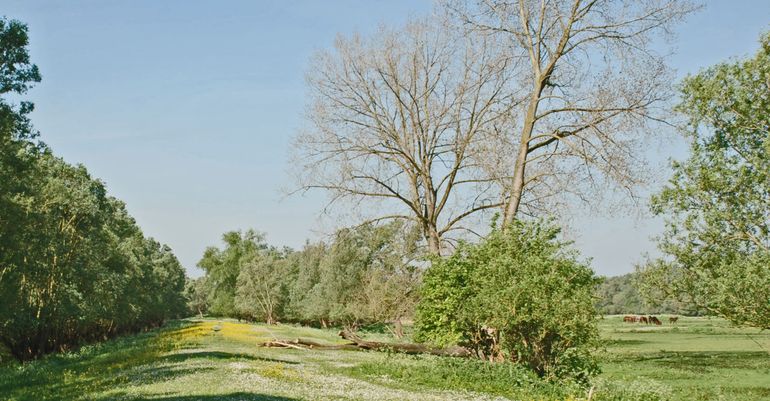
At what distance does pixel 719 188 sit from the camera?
23953 millimetres

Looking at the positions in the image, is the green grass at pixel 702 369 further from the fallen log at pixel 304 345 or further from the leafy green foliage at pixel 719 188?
the fallen log at pixel 304 345

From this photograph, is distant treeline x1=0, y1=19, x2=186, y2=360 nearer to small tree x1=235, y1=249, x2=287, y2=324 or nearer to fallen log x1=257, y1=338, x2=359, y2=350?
fallen log x1=257, y1=338, x2=359, y2=350

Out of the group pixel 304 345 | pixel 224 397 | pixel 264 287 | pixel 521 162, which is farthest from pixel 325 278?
pixel 224 397

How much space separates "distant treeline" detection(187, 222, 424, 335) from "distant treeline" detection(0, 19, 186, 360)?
1433cm

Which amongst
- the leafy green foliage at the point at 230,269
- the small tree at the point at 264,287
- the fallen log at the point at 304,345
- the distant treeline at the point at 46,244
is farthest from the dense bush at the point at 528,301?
the leafy green foliage at the point at 230,269

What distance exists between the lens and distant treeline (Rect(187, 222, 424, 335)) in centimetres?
2834

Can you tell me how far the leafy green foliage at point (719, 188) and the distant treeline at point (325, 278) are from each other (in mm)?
10727

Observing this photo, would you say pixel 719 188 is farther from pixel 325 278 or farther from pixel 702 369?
pixel 325 278

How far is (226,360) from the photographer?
26047 mm

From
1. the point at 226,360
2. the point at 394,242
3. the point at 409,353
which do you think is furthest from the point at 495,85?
the point at 226,360

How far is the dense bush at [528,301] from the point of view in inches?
773

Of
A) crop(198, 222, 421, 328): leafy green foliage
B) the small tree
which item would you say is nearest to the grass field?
crop(198, 222, 421, 328): leafy green foliage

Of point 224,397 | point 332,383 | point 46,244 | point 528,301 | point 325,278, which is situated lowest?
point 224,397

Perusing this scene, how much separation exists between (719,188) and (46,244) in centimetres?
3746
